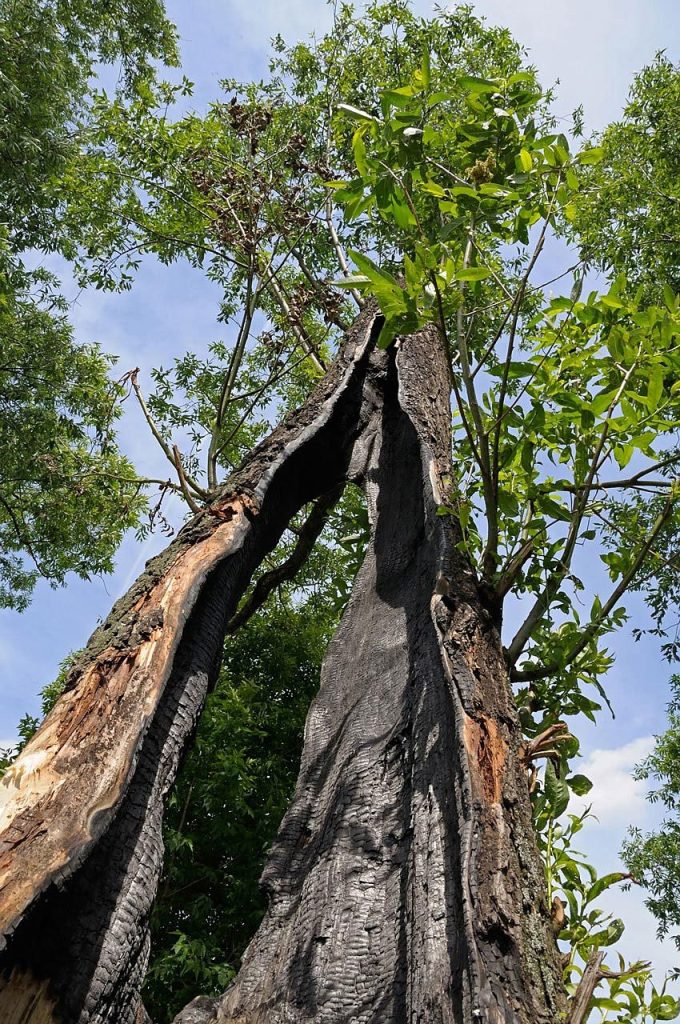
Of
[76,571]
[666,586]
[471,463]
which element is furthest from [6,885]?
[76,571]

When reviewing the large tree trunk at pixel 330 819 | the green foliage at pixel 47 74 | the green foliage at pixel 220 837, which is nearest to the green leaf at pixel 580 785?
the large tree trunk at pixel 330 819

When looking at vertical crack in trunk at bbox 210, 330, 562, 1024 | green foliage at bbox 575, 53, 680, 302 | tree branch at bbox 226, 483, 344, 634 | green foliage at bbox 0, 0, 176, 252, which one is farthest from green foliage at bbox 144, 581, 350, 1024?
green foliage at bbox 0, 0, 176, 252

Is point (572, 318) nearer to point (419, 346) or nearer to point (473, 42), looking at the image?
point (419, 346)

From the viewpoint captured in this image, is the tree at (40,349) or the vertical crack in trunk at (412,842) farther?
the tree at (40,349)

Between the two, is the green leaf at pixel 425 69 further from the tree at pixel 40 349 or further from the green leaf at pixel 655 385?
the tree at pixel 40 349

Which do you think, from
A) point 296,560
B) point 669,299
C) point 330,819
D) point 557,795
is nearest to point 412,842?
point 330,819

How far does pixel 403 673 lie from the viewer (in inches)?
73.1

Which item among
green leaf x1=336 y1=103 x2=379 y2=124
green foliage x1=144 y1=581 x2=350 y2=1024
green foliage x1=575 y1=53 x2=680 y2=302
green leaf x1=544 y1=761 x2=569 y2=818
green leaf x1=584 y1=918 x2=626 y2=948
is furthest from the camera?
green foliage x1=575 y1=53 x2=680 y2=302

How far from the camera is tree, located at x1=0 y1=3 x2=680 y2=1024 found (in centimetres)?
123

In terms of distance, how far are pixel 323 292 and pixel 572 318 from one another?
325 cm

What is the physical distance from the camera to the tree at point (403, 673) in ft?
4.03

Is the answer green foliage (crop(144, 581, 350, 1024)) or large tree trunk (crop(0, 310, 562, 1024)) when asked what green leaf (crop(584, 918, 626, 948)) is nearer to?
large tree trunk (crop(0, 310, 562, 1024))

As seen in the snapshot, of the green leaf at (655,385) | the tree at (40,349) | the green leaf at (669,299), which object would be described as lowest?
the green leaf at (655,385)

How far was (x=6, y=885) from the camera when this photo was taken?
114 cm
